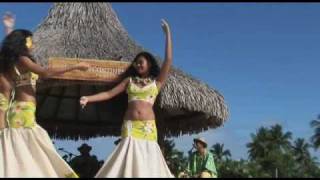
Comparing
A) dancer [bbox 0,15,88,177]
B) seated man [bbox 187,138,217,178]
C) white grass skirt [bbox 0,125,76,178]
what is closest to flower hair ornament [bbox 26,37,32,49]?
dancer [bbox 0,15,88,177]

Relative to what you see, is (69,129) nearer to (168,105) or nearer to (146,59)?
(168,105)

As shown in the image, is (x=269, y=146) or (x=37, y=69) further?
(x=269, y=146)

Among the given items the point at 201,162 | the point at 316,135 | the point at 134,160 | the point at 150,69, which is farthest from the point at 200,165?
the point at 316,135

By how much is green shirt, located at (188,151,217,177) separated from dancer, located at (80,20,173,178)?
5.60ft

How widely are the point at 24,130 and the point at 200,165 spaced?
7.84 feet

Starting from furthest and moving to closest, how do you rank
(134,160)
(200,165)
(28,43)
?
(200,165) < (28,43) < (134,160)

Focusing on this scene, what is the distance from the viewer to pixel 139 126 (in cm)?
544

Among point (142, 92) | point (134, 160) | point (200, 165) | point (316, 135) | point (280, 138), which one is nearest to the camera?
point (134, 160)

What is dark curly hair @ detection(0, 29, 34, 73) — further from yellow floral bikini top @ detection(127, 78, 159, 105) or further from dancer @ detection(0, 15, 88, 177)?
yellow floral bikini top @ detection(127, 78, 159, 105)

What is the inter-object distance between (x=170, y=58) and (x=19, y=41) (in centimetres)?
133

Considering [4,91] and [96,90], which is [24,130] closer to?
[4,91]

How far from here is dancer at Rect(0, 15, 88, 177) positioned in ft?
17.0

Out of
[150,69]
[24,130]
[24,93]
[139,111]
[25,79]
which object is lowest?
[24,130]

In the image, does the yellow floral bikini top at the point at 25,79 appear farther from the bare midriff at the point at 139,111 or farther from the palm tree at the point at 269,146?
the palm tree at the point at 269,146
